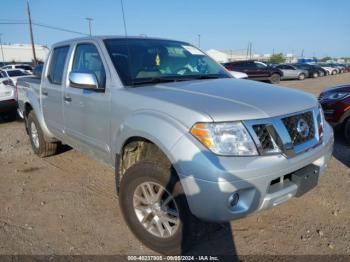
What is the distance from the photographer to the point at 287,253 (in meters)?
2.88

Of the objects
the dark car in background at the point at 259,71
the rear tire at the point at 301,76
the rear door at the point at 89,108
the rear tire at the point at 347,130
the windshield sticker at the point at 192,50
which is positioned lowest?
the rear tire at the point at 301,76

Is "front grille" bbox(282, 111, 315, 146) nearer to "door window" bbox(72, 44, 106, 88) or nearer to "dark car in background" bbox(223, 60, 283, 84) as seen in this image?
"door window" bbox(72, 44, 106, 88)

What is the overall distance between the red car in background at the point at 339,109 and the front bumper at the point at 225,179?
3854 millimetres

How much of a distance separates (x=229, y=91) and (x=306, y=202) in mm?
1743

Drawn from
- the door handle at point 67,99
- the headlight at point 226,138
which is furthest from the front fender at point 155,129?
the door handle at point 67,99

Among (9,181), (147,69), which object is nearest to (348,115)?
(147,69)

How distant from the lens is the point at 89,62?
386 cm

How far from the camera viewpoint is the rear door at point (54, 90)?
4.36 metres

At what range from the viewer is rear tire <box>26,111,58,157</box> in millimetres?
5373

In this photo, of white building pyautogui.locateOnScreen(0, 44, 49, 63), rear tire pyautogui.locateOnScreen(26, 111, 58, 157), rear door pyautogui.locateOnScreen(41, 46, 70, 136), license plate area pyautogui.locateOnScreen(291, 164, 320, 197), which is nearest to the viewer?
license plate area pyautogui.locateOnScreen(291, 164, 320, 197)

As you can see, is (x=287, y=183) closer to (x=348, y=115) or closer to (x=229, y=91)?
(x=229, y=91)

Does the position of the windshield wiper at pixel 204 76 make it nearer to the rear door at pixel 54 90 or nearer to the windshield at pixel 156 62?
the windshield at pixel 156 62

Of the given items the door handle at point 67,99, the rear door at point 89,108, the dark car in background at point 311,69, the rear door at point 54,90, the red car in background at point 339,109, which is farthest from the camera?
the dark car in background at point 311,69

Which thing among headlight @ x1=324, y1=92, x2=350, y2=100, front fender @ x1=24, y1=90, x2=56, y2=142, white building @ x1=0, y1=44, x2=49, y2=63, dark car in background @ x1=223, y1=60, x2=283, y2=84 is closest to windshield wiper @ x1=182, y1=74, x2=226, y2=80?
front fender @ x1=24, y1=90, x2=56, y2=142
